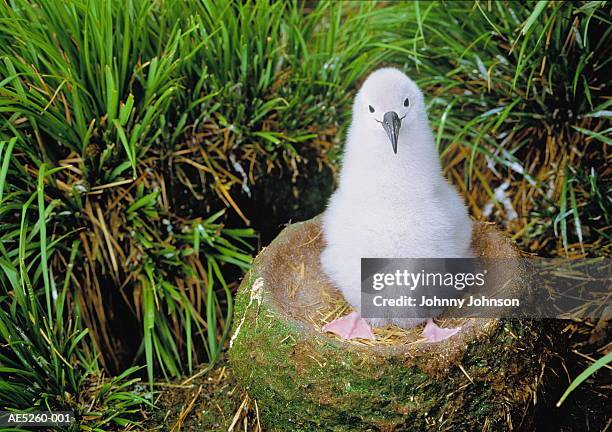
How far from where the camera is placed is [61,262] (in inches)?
118

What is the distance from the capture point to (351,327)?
8.45ft

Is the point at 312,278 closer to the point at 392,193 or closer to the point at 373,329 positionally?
the point at 373,329

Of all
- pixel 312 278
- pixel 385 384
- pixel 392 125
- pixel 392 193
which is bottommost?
pixel 385 384

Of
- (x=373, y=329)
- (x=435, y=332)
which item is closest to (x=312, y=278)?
(x=373, y=329)

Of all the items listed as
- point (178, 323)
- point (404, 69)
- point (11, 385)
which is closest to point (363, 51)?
point (404, 69)

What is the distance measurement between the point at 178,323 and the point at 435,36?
1.83 metres

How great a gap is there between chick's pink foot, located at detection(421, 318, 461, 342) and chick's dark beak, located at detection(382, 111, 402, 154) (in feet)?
2.17

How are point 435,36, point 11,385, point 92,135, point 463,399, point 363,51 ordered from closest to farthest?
point 463,399, point 11,385, point 92,135, point 435,36, point 363,51

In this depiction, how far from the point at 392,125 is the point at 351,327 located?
2.47 feet

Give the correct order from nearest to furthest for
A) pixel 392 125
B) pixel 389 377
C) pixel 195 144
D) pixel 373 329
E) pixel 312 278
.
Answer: pixel 389 377, pixel 392 125, pixel 373 329, pixel 312 278, pixel 195 144

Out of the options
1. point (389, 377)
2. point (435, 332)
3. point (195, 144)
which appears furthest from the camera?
point (195, 144)

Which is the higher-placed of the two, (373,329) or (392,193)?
(392,193)

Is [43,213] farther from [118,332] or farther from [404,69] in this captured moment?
[404,69]

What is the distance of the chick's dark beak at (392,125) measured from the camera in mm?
2352
